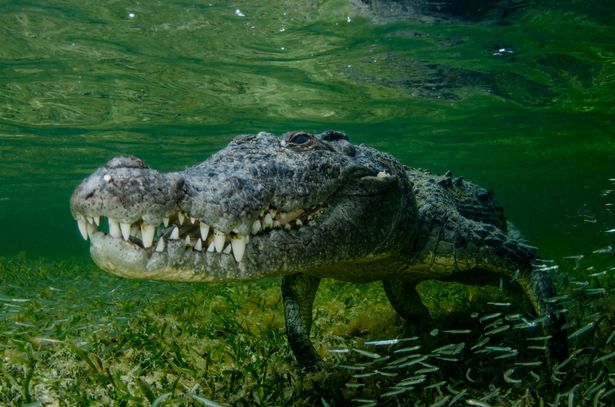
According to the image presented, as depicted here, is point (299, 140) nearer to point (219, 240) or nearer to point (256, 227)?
point (256, 227)

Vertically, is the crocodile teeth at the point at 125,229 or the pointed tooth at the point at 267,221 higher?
the crocodile teeth at the point at 125,229

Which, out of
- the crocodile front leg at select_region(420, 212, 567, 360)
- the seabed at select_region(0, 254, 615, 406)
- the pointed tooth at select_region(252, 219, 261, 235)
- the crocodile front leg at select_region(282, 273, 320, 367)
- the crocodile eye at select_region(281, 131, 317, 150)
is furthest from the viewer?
the crocodile front leg at select_region(420, 212, 567, 360)

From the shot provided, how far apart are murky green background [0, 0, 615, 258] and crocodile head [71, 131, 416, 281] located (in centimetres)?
263

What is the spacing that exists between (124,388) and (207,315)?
232 centimetres

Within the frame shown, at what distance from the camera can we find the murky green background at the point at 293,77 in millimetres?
10422

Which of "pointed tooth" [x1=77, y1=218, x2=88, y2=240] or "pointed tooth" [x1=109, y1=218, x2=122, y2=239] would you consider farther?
"pointed tooth" [x1=77, y1=218, x2=88, y2=240]

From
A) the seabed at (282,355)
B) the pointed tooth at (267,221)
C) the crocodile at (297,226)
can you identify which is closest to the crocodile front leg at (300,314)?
the crocodile at (297,226)

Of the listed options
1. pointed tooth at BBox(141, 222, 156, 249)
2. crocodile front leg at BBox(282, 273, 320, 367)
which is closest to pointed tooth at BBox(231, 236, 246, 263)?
pointed tooth at BBox(141, 222, 156, 249)

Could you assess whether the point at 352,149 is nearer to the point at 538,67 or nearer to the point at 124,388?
the point at 124,388

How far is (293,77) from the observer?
14156mm

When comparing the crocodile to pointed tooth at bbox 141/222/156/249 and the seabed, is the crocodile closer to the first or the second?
pointed tooth at bbox 141/222/156/249

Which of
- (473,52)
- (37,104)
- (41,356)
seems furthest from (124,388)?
(37,104)

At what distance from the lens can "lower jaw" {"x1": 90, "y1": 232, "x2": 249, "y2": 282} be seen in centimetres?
234

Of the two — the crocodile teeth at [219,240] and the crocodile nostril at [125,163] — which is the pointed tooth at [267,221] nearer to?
the crocodile teeth at [219,240]
